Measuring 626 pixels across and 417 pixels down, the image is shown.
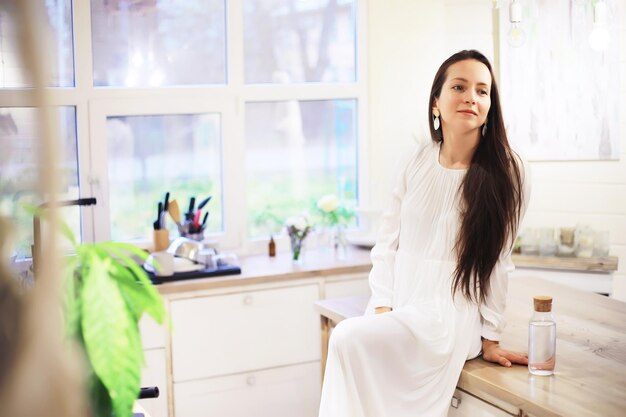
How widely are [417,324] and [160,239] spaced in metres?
1.59

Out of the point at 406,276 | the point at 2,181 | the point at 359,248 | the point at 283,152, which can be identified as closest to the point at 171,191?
the point at 283,152

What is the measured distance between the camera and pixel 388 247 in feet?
9.12

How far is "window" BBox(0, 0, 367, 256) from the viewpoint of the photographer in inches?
151

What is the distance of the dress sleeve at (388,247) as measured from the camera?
9.00ft

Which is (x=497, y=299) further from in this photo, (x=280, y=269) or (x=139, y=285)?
(x=139, y=285)

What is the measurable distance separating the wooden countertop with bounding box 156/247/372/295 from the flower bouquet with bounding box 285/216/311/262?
49 mm

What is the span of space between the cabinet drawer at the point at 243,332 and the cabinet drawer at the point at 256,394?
41 mm

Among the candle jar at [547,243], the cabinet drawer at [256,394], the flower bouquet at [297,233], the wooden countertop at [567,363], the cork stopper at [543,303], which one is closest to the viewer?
the wooden countertop at [567,363]

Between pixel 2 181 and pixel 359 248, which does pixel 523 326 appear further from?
pixel 2 181

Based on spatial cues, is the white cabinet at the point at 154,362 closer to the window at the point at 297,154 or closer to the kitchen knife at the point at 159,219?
the kitchen knife at the point at 159,219

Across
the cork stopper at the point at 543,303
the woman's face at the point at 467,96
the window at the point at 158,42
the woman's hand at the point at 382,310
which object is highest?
the window at the point at 158,42

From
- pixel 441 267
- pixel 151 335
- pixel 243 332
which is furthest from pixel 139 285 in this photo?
pixel 243 332

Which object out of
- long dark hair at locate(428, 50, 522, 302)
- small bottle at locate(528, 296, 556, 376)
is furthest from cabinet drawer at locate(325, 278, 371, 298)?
small bottle at locate(528, 296, 556, 376)

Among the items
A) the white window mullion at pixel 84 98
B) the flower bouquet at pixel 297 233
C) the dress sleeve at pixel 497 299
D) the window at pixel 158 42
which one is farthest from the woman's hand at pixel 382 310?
the window at pixel 158 42
